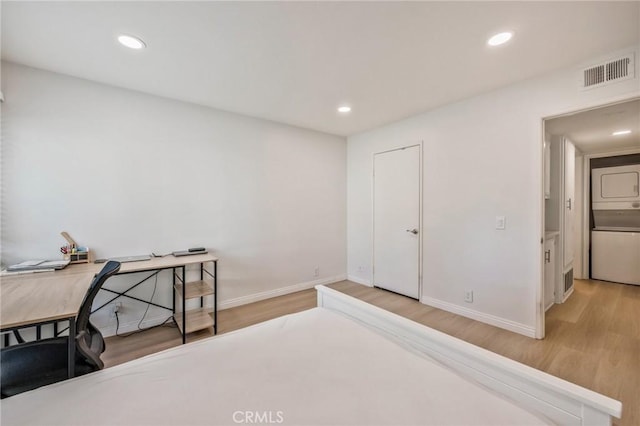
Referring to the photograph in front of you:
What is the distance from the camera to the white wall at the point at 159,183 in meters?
Answer: 2.23

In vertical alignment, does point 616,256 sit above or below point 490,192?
below

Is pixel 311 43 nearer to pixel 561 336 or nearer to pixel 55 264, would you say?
pixel 55 264

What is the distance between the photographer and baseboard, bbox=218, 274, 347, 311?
324 centimetres

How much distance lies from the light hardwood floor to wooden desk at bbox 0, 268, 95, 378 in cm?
82

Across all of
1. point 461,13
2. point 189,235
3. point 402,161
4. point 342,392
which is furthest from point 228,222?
point 461,13

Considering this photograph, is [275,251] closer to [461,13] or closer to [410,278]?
[410,278]

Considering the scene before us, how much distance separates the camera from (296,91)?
2.69 m

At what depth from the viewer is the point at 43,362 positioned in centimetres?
127

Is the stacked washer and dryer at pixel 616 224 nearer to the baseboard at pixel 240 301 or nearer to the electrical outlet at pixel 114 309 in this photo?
the baseboard at pixel 240 301

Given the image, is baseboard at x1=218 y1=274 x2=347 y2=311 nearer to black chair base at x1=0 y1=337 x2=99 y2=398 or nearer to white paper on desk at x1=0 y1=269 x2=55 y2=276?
white paper on desk at x1=0 y1=269 x2=55 y2=276

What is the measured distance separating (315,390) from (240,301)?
2.62 meters

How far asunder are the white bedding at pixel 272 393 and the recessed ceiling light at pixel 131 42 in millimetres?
2069

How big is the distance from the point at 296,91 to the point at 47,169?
2.33m

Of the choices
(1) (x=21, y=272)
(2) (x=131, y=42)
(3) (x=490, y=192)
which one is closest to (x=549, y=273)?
(3) (x=490, y=192)
